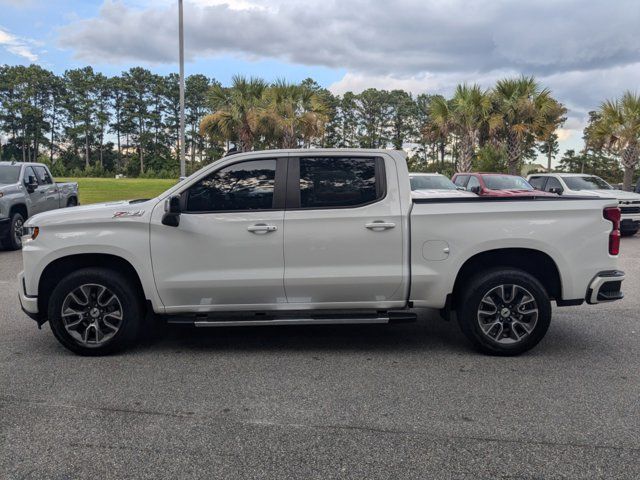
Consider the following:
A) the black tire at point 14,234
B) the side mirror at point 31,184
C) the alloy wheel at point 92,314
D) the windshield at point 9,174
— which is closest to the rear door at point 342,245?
the alloy wheel at point 92,314

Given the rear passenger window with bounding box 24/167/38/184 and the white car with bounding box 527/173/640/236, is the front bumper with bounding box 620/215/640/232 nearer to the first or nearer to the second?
the white car with bounding box 527/173/640/236

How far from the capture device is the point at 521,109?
25.7 m

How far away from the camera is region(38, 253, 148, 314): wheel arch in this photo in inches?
196

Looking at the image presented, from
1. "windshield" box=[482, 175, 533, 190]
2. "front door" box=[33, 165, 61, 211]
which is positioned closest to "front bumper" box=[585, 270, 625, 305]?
"windshield" box=[482, 175, 533, 190]

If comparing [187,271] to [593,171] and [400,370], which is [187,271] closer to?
[400,370]

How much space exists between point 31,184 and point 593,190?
1440 centimetres

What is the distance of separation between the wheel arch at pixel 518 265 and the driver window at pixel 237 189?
1951mm

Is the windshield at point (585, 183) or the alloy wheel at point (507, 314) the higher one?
the windshield at point (585, 183)

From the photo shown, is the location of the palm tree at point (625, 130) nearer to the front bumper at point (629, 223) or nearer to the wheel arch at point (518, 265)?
the front bumper at point (629, 223)

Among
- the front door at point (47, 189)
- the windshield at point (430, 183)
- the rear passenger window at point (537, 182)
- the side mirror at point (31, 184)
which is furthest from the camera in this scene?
the rear passenger window at point (537, 182)

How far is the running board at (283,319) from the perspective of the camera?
4.81 m

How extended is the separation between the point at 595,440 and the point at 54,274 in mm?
4641

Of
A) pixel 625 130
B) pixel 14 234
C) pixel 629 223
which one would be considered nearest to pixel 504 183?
pixel 629 223

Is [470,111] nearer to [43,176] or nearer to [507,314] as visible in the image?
[43,176]
